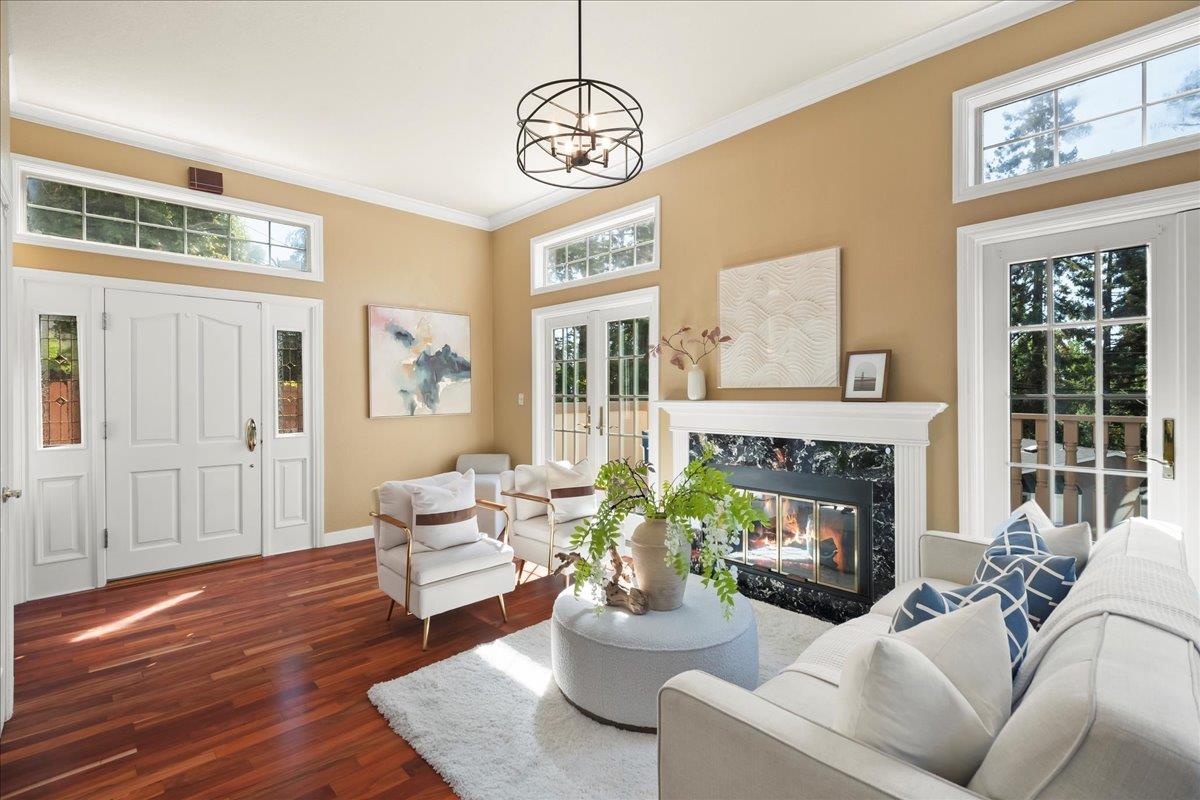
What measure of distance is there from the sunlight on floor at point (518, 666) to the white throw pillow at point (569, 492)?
107 cm

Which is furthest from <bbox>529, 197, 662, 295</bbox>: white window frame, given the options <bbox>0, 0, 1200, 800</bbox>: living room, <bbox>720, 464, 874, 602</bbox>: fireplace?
<bbox>720, 464, 874, 602</bbox>: fireplace

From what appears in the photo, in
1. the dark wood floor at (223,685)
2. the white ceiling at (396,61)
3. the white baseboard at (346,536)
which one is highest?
the white ceiling at (396,61)

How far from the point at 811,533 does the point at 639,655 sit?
1739mm

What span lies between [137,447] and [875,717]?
4.82 metres

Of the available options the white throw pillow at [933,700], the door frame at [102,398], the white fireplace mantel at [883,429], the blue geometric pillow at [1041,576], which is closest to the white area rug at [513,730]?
the white fireplace mantel at [883,429]

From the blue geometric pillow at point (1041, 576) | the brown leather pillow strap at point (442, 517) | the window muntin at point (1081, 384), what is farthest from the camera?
the brown leather pillow strap at point (442, 517)

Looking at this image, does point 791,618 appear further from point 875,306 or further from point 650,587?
point 875,306

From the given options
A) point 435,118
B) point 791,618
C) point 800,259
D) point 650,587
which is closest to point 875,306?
point 800,259

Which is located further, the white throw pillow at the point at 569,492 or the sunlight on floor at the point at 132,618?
the white throw pillow at the point at 569,492

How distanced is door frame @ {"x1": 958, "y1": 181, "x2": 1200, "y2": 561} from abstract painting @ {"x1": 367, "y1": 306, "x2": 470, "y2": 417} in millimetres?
4352

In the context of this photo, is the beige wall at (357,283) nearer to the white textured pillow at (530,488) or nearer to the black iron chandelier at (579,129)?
the black iron chandelier at (579,129)

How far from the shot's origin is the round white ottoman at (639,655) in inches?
82.0

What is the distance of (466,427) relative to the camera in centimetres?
582

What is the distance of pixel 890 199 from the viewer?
312cm
